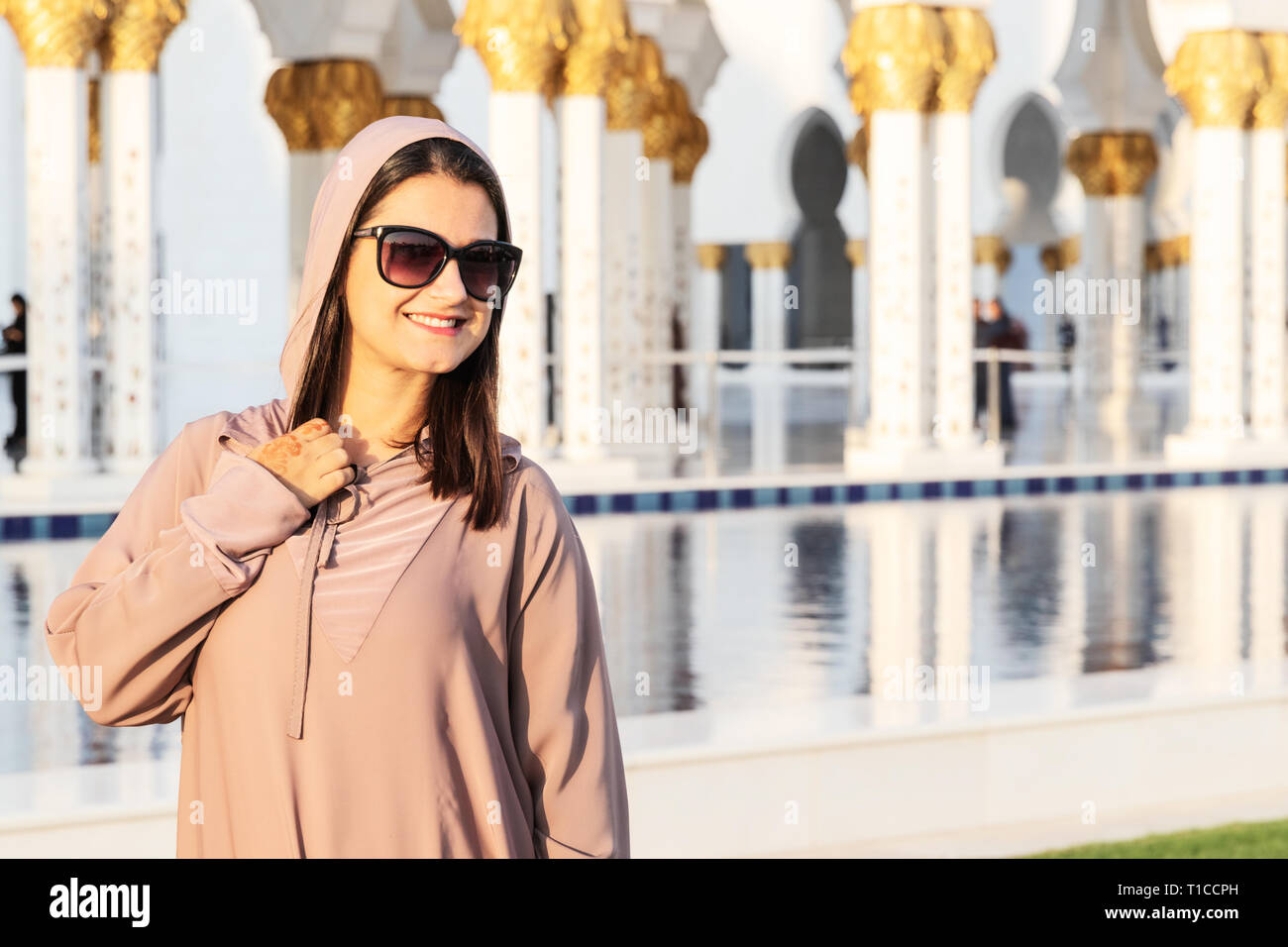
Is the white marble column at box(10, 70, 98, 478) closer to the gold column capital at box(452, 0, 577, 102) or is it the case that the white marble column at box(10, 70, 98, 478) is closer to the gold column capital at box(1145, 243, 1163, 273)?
the gold column capital at box(452, 0, 577, 102)

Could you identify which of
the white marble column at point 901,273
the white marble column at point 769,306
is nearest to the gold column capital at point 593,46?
the white marble column at point 901,273

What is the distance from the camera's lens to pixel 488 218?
1038 mm

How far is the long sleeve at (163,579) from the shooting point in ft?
3.19

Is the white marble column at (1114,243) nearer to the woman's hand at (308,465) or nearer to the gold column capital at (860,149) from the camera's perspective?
the gold column capital at (860,149)

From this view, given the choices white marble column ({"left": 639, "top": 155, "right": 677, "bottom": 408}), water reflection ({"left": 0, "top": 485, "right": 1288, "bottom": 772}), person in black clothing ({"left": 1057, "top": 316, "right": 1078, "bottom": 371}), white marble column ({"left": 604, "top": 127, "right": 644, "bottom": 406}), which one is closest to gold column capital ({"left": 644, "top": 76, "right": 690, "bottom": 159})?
white marble column ({"left": 639, "top": 155, "right": 677, "bottom": 408})

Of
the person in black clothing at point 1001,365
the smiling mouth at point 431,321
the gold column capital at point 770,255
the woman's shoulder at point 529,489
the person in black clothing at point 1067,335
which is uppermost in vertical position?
the gold column capital at point 770,255

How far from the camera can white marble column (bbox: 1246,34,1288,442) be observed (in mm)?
8211

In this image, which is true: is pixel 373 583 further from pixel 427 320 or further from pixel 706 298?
pixel 706 298

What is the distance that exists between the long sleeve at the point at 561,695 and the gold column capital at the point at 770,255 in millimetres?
13342

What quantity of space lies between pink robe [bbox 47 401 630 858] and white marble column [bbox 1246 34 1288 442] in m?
7.74

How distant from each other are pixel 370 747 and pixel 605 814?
0.51 feet

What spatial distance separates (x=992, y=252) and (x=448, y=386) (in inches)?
590

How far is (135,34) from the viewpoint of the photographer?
236 inches
